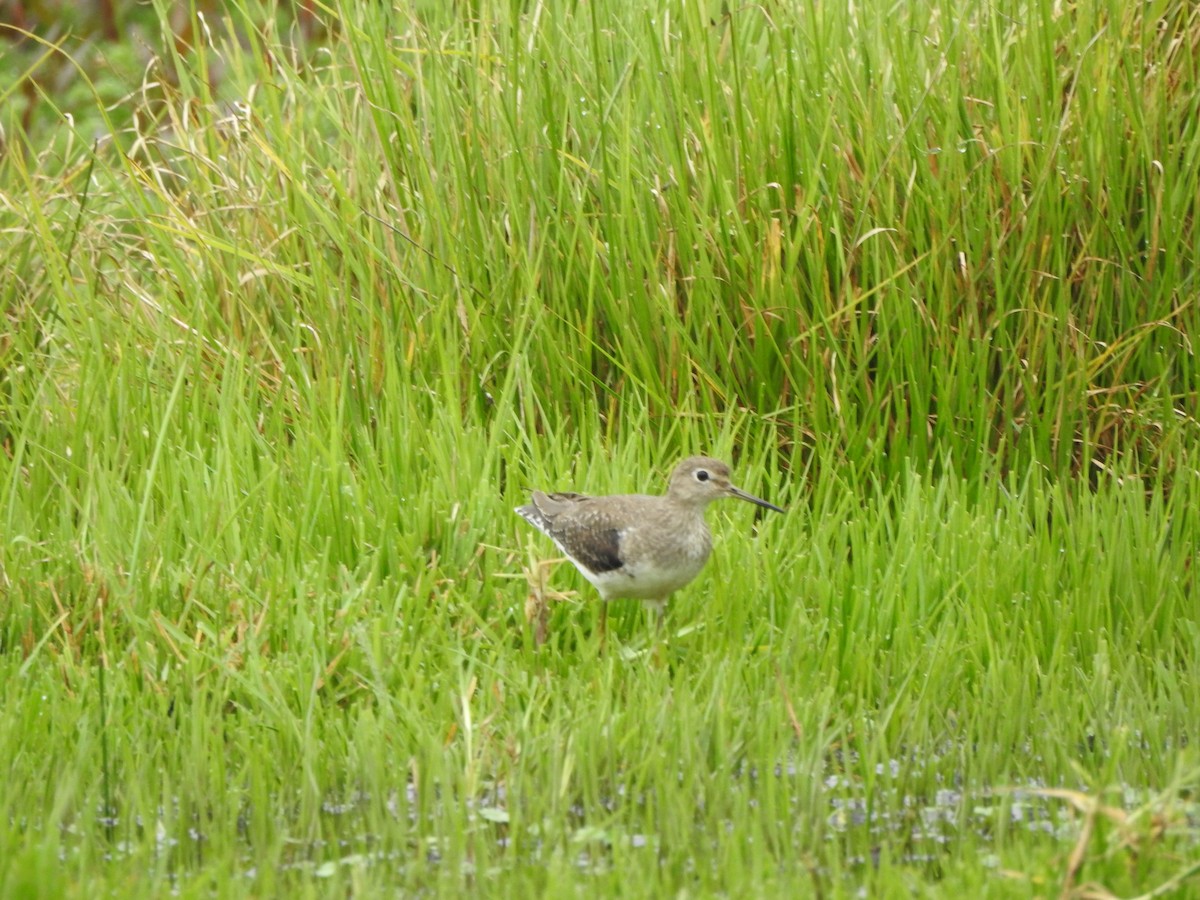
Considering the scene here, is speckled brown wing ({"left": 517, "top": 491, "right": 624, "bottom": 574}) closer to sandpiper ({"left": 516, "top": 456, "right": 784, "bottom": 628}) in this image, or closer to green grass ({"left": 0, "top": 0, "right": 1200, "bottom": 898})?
sandpiper ({"left": 516, "top": 456, "right": 784, "bottom": 628})

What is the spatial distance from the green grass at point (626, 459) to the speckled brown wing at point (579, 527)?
0.13 metres

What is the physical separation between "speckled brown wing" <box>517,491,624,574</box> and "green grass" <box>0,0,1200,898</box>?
0.13m

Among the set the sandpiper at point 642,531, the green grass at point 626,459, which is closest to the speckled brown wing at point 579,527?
the sandpiper at point 642,531

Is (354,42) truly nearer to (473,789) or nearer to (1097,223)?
(1097,223)

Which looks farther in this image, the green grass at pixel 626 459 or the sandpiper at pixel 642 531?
the sandpiper at pixel 642 531

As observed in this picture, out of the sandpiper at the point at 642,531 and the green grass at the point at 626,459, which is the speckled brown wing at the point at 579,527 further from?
the green grass at the point at 626,459

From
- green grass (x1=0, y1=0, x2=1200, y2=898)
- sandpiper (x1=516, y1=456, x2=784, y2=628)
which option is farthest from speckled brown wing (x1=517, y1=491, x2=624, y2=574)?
green grass (x1=0, y1=0, x2=1200, y2=898)

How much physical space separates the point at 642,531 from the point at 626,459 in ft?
2.96

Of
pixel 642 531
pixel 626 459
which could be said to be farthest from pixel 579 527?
pixel 626 459

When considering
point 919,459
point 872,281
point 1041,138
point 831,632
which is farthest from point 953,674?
point 1041,138

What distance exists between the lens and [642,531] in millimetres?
4273

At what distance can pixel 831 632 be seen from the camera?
4.34 m

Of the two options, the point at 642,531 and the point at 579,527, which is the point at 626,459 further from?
the point at 642,531

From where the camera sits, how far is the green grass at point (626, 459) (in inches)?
145
